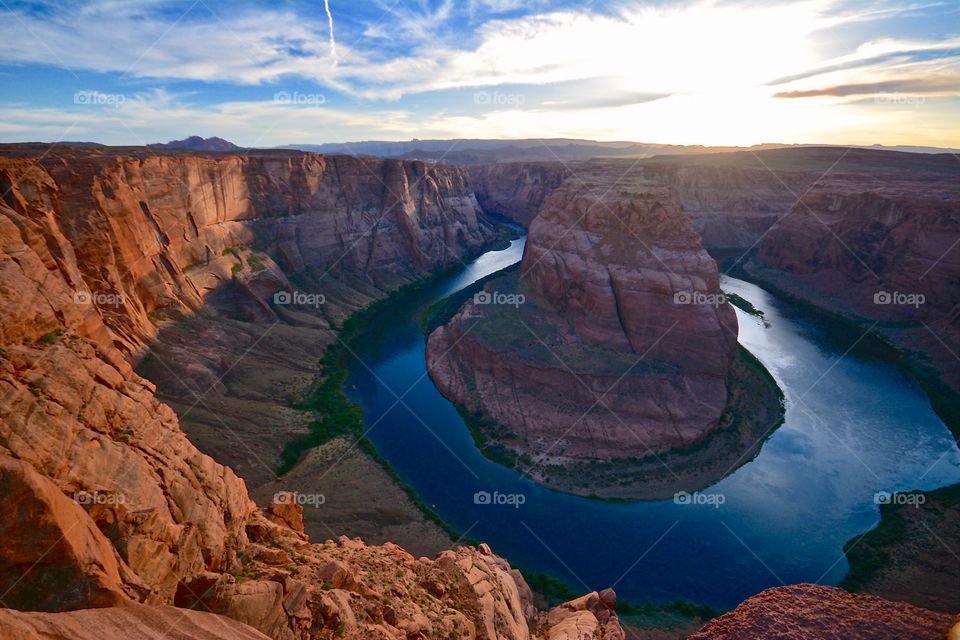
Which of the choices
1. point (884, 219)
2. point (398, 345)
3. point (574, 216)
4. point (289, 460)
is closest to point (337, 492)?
point (289, 460)

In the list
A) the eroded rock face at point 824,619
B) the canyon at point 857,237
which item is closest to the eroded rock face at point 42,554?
the eroded rock face at point 824,619

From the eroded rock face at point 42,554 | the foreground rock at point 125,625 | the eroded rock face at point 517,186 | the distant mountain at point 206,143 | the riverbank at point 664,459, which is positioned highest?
the distant mountain at point 206,143

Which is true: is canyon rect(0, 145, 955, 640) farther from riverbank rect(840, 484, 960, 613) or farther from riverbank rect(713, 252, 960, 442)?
riverbank rect(840, 484, 960, 613)

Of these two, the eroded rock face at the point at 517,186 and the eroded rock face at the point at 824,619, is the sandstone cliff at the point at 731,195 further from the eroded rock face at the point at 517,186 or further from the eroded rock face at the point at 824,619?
the eroded rock face at the point at 824,619

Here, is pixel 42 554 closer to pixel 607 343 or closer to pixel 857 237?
pixel 607 343

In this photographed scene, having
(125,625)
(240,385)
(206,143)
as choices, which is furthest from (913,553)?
(206,143)

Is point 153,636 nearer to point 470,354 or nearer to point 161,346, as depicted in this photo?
point 161,346
